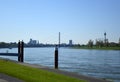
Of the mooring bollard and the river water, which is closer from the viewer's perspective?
Answer: the river water

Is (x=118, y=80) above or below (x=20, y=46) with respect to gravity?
below

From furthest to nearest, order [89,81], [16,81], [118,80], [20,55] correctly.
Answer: [20,55] → [118,80] → [89,81] → [16,81]

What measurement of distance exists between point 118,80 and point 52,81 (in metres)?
12.4

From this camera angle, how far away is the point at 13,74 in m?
18.7

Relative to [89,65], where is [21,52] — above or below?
above

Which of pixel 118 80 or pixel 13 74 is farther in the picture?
pixel 118 80

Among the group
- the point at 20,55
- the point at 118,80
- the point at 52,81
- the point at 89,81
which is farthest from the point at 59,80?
the point at 20,55

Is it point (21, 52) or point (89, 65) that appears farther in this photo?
point (89, 65)

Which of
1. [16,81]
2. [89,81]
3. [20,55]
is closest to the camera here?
[16,81]

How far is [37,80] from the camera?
16.4m

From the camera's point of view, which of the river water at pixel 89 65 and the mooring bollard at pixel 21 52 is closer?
the river water at pixel 89 65

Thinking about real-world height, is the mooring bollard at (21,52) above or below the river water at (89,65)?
above

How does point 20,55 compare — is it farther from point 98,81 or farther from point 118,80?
point 98,81

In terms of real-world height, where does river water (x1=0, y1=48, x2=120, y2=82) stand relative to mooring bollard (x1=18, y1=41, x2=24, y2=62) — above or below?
below
